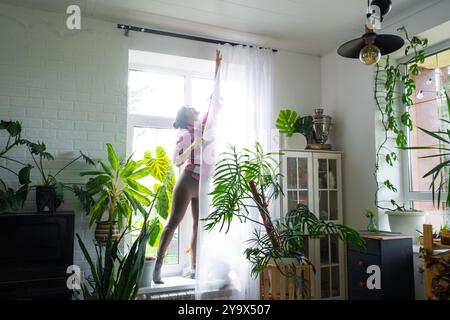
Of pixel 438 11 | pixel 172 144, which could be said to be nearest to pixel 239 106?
pixel 172 144

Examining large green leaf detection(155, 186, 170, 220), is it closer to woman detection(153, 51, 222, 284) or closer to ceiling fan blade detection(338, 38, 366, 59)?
woman detection(153, 51, 222, 284)

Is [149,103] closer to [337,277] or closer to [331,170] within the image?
[331,170]

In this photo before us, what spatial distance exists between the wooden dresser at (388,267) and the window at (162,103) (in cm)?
160

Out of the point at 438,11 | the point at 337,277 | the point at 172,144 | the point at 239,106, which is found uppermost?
the point at 438,11

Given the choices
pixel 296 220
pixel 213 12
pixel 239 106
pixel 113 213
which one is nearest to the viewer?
pixel 296 220

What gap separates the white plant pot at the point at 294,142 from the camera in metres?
3.44

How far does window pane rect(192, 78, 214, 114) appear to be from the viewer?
365 centimetres

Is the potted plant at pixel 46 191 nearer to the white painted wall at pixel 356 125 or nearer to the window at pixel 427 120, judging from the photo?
the white painted wall at pixel 356 125

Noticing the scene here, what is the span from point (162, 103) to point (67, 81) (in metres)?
0.91

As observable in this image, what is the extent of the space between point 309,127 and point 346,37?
0.93 metres

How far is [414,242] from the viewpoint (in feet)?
10.00

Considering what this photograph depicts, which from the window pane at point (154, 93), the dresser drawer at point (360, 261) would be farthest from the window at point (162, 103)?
the dresser drawer at point (360, 261)

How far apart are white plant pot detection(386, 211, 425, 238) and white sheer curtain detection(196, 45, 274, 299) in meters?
1.20

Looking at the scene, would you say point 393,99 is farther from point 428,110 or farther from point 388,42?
point 388,42
